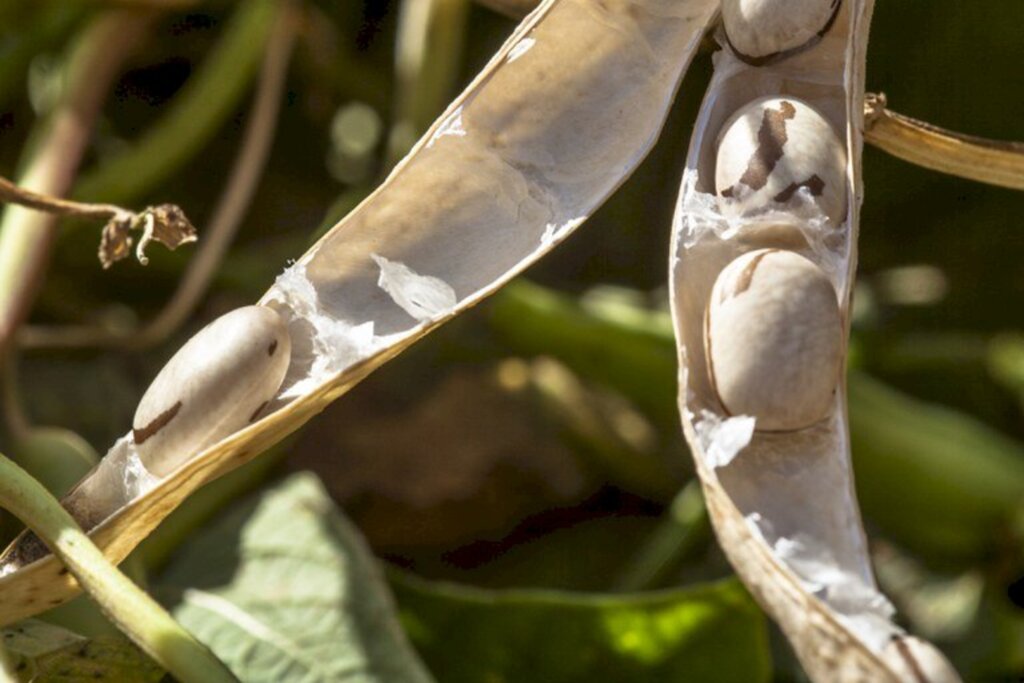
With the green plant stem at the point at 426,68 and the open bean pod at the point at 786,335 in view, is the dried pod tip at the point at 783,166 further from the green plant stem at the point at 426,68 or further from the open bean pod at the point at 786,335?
the green plant stem at the point at 426,68

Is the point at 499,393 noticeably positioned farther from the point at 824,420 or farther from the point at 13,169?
the point at 824,420

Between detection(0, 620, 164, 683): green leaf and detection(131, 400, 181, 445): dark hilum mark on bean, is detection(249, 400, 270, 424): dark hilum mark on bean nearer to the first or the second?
detection(131, 400, 181, 445): dark hilum mark on bean

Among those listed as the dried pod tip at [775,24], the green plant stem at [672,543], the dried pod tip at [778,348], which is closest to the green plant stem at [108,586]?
the dried pod tip at [778,348]


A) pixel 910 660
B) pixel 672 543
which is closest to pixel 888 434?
pixel 672 543

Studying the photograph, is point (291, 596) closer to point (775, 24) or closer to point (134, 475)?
point (134, 475)

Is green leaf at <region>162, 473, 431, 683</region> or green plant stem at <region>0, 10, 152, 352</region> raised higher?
green plant stem at <region>0, 10, 152, 352</region>

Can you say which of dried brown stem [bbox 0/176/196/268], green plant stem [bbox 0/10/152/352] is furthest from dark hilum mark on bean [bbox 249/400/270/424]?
green plant stem [bbox 0/10/152/352]

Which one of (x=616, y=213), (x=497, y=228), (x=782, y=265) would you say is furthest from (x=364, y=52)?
(x=782, y=265)
